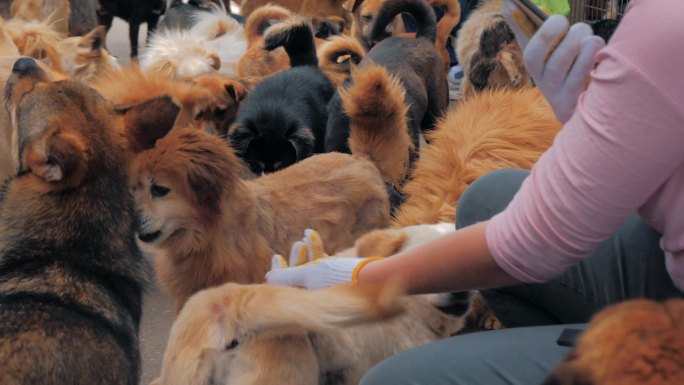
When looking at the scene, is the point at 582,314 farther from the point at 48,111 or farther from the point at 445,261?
the point at 48,111

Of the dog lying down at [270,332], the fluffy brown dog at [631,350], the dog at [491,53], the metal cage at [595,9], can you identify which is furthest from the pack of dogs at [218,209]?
the metal cage at [595,9]

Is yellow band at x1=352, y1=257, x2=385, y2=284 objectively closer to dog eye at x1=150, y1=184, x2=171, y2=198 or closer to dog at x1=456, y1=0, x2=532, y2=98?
dog eye at x1=150, y1=184, x2=171, y2=198

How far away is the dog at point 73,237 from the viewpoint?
2.12 meters

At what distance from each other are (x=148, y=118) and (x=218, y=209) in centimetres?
53

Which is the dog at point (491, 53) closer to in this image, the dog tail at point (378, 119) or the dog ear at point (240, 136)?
the dog tail at point (378, 119)

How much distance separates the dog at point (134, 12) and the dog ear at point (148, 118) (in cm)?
656

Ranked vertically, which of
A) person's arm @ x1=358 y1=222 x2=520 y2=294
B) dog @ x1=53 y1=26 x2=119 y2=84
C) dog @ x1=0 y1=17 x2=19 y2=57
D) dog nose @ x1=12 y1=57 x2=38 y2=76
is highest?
person's arm @ x1=358 y1=222 x2=520 y2=294

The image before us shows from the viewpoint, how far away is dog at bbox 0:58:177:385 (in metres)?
2.12

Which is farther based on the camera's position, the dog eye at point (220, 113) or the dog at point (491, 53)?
the dog at point (491, 53)

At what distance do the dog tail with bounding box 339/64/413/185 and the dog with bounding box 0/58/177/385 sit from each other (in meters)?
1.28

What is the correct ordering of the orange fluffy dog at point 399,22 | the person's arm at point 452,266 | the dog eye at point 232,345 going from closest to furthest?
1. the person's arm at point 452,266
2. the dog eye at point 232,345
3. the orange fluffy dog at point 399,22

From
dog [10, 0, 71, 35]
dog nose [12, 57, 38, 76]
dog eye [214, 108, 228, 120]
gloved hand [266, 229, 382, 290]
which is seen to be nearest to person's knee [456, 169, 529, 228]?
gloved hand [266, 229, 382, 290]

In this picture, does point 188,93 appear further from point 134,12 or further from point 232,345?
point 134,12

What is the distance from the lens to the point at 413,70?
508 centimetres
